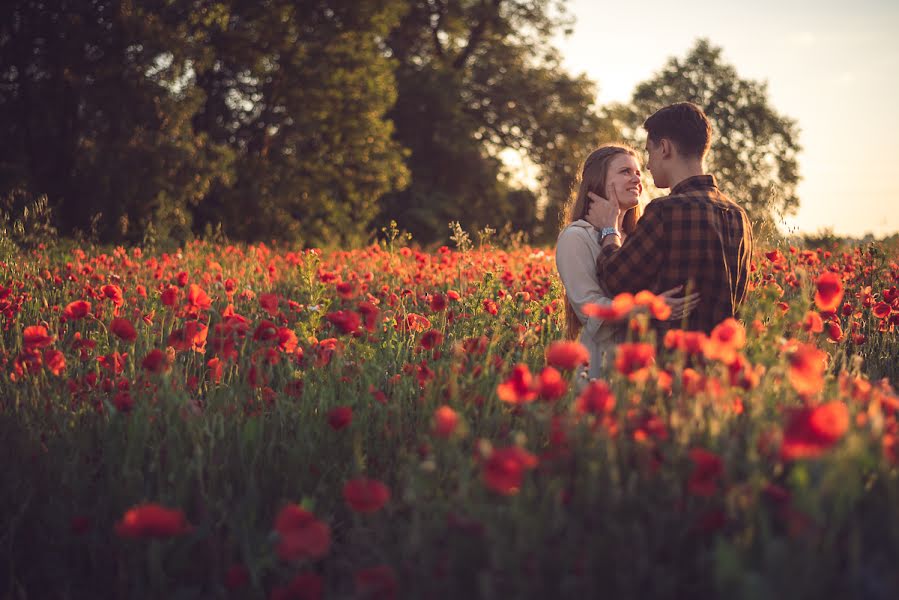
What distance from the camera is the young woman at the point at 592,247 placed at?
3.47 metres

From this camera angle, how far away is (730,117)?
3469 centimetres

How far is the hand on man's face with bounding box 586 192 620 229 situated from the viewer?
3.64 metres

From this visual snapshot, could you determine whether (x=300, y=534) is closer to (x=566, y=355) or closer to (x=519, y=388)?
(x=519, y=388)

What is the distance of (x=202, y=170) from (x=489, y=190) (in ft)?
40.6

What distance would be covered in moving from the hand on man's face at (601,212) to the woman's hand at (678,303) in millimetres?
614

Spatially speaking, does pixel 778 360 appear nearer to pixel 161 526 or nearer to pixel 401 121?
pixel 161 526

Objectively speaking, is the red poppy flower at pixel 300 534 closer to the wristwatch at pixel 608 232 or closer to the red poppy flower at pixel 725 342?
the red poppy flower at pixel 725 342

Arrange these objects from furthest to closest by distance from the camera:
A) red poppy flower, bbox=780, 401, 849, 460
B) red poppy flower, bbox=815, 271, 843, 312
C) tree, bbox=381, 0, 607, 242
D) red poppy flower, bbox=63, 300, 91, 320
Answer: tree, bbox=381, 0, 607, 242, red poppy flower, bbox=63, 300, 91, 320, red poppy flower, bbox=815, 271, 843, 312, red poppy flower, bbox=780, 401, 849, 460

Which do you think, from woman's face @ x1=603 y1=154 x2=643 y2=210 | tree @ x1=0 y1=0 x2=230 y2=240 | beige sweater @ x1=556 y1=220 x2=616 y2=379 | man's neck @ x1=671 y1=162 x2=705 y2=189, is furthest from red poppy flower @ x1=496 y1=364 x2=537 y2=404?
tree @ x1=0 y1=0 x2=230 y2=240

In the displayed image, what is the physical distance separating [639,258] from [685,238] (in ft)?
0.69

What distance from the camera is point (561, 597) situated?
1542 mm

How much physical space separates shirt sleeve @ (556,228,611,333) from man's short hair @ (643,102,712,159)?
62 cm

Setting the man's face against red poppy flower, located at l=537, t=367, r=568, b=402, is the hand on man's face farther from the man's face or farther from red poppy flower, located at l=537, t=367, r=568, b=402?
red poppy flower, located at l=537, t=367, r=568, b=402

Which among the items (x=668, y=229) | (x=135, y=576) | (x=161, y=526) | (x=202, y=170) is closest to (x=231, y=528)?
(x=135, y=576)
